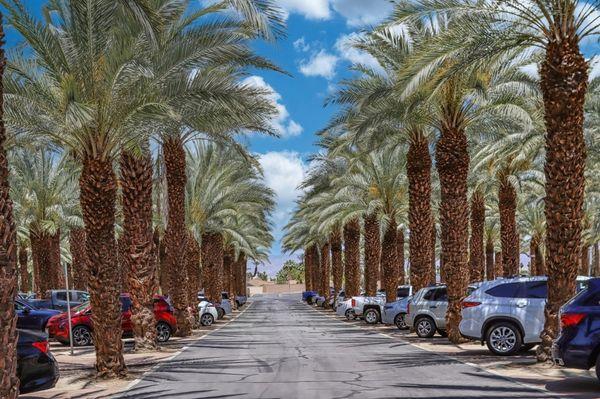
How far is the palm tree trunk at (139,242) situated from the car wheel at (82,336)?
3.42 metres

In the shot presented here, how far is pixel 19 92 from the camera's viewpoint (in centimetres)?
1620

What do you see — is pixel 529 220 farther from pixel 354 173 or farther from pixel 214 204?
pixel 214 204

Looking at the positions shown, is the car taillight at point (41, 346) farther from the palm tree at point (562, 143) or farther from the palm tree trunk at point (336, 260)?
the palm tree trunk at point (336, 260)

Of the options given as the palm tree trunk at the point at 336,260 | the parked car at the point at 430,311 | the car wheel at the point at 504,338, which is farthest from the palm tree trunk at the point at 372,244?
the car wheel at the point at 504,338

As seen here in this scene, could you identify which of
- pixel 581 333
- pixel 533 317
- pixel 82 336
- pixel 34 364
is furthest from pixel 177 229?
pixel 581 333

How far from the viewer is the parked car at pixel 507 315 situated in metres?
17.5

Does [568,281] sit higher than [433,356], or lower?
higher

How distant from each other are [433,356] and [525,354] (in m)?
2.16

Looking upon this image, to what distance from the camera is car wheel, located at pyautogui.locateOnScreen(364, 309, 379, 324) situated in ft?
117

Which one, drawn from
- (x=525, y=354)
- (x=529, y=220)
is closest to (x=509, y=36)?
(x=525, y=354)

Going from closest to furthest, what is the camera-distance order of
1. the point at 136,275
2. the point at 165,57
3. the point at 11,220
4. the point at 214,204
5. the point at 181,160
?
1. the point at 11,220
2. the point at 165,57
3. the point at 136,275
4. the point at 181,160
5. the point at 214,204

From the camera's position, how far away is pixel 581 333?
11844 millimetres

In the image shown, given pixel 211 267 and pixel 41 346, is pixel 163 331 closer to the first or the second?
pixel 41 346

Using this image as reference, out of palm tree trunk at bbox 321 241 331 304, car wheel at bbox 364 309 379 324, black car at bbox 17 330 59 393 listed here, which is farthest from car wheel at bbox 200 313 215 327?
palm tree trunk at bbox 321 241 331 304
